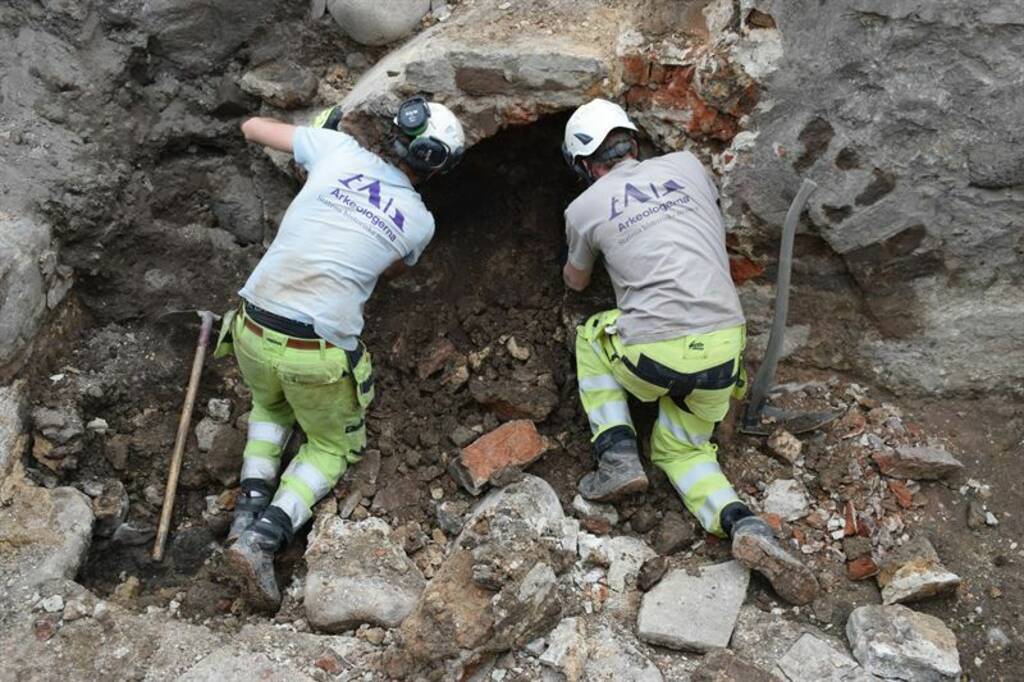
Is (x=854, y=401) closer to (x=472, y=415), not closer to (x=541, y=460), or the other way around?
(x=541, y=460)

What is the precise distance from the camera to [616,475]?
154 inches

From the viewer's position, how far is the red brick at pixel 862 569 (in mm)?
3650

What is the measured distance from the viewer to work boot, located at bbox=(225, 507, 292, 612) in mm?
3723

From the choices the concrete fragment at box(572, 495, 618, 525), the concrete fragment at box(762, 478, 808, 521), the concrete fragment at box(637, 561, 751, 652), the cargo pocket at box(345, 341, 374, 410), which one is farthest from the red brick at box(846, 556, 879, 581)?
the cargo pocket at box(345, 341, 374, 410)

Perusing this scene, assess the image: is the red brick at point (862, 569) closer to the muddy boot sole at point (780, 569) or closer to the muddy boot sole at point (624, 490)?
the muddy boot sole at point (780, 569)

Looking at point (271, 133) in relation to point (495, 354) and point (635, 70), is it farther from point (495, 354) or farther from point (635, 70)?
point (635, 70)

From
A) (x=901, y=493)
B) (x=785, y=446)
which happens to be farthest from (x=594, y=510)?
(x=901, y=493)

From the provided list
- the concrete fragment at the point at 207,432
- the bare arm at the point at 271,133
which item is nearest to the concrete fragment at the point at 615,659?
the concrete fragment at the point at 207,432

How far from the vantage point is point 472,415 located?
14.2 ft

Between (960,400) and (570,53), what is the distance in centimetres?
214

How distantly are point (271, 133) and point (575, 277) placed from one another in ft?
4.57

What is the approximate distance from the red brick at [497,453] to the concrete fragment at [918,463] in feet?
4.42

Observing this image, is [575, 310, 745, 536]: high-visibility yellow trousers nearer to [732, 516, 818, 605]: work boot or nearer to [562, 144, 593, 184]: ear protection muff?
[732, 516, 818, 605]: work boot

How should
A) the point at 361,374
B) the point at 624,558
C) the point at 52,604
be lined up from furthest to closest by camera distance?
the point at 361,374 → the point at 624,558 → the point at 52,604
